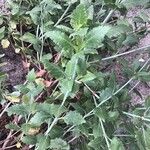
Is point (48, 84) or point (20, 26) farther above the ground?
point (20, 26)

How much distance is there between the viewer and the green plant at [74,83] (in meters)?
1.04

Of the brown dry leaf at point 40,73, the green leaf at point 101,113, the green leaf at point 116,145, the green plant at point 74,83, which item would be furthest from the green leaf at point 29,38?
the green leaf at point 116,145

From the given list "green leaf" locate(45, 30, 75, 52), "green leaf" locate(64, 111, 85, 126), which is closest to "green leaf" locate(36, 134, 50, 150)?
"green leaf" locate(64, 111, 85, 126)

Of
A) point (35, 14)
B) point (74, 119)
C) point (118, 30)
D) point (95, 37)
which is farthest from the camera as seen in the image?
point (35, 14)

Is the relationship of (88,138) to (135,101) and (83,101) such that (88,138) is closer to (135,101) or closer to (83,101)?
(83,101)

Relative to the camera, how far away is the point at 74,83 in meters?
1.08

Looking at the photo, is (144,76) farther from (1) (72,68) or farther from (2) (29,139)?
(2) (29,139)

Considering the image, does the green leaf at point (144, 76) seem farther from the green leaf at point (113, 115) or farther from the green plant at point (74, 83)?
the green leaf at point (113, 115)

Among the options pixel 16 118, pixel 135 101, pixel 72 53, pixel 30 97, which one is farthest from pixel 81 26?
pixel 135 101

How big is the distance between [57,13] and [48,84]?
0.28m

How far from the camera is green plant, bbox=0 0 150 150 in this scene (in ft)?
3.41

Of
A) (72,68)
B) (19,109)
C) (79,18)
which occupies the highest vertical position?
(79,18)

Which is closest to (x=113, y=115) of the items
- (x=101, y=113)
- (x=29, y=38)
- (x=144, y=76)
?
(x=101, y=113)

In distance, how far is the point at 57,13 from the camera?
1.42 m
